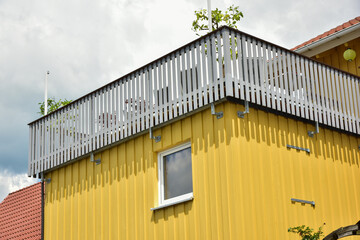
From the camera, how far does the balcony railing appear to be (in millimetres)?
12414

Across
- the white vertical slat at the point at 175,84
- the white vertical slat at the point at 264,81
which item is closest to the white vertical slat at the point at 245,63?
the white vertical slat at the point at 264,81

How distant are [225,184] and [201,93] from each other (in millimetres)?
1705

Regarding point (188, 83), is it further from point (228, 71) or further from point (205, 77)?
point (228, 71)

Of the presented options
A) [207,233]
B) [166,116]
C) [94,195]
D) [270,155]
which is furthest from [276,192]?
[94,195]

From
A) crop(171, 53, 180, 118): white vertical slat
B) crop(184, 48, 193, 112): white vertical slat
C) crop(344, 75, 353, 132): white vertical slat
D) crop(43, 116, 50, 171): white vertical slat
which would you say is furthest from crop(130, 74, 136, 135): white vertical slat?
crop(344, 75, 353, 132): white vertical slat

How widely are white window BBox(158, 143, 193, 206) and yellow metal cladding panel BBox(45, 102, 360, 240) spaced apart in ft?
0.45

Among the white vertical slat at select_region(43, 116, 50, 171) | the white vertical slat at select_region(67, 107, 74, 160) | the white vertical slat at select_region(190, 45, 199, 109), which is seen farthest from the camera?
the white vertical slat at select_region(43, 116, 50, 171)

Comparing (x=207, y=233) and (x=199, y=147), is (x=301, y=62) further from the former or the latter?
(x=207, y=233)

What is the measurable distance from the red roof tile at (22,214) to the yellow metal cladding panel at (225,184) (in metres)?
2.15

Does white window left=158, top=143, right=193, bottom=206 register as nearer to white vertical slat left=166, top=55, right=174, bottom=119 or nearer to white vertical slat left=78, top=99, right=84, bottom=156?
white vertical slat left=166, top=55, right=174, bottom=119

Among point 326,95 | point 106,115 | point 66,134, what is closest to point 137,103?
point 106,115

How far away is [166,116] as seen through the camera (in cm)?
1319

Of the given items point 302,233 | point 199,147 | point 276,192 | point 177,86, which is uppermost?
point 177,86

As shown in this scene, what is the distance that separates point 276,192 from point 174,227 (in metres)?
1.89
